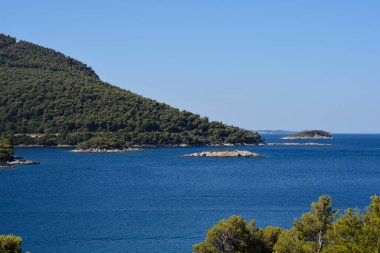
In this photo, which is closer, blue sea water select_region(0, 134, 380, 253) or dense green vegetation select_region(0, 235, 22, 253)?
dense green vegetation select_region(0, 235, 22, 253)

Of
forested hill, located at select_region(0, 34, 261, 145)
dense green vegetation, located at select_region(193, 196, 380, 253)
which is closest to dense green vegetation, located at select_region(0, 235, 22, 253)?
dense green vegetation, located at select_region(193, 196, 380, 253)

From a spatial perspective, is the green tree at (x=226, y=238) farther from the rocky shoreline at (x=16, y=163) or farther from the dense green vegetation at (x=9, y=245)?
the rocky shoreline at (x=16, y=163)

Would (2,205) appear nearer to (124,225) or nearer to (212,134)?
(124,225)

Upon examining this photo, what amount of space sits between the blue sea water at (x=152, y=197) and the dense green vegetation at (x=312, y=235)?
13.9m

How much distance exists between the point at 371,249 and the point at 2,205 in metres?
50.5

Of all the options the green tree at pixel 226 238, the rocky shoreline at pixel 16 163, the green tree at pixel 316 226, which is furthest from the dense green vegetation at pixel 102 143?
the green tree at pixel 316 226

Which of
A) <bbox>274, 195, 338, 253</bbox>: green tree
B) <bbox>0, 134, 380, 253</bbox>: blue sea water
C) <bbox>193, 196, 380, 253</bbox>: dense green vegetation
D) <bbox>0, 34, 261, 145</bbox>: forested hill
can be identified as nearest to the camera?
<bbox>193, 196, 380, 253</bbox>: dense green vegetation

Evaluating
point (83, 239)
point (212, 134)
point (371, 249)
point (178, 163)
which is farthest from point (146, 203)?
point (212, 134)

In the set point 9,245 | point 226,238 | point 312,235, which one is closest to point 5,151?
point 226,238

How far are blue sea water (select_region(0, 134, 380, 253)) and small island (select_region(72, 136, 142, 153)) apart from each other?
30.1 metres

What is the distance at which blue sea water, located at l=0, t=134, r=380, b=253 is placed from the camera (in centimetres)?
4753

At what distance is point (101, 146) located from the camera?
164 metres

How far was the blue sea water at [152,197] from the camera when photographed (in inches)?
1871

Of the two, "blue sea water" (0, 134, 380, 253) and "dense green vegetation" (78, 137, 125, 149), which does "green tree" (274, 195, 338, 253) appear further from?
"dense green vegetation" (78, 137, 125, 149)
